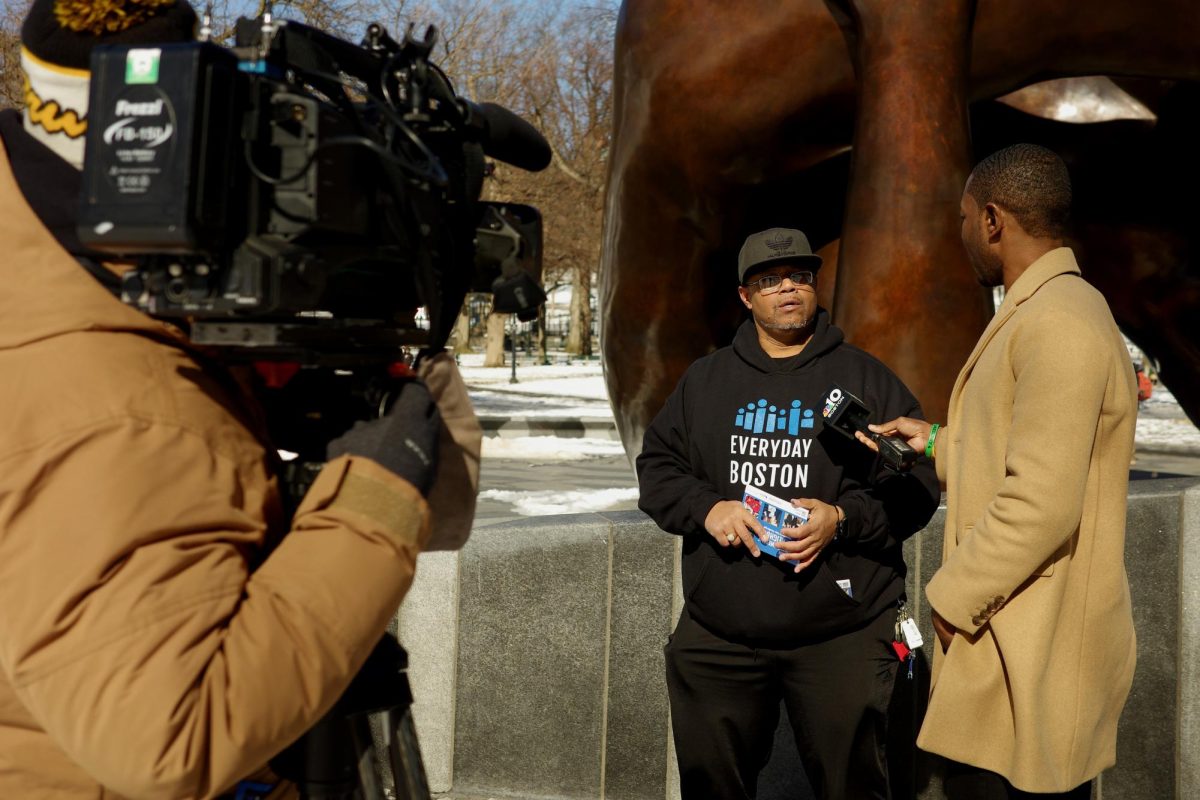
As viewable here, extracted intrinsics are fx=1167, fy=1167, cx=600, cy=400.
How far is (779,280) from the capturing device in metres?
3.09

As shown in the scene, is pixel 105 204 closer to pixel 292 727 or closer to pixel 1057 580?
pixel 292 727

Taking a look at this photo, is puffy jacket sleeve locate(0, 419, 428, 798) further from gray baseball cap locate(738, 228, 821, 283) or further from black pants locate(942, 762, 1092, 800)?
gray baseball cap locate(738, 228, 821, 283)

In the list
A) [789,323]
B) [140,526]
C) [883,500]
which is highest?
[789,323]

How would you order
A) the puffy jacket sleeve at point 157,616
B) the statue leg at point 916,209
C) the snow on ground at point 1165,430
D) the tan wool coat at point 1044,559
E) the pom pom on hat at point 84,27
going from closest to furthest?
the puffy jacket sleeve at point 157,616
the pom pom on hat at point 84,27
the tan wool coat at point 1044,559
the statue leg at point 916,209
the snow on ground at point 1165,430

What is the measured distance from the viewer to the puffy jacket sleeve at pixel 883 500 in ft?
9.27

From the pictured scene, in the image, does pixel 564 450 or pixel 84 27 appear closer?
pixel 84 27

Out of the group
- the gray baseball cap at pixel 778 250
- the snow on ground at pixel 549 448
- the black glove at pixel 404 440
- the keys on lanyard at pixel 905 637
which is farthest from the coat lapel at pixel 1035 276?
the snow on ground at pixel 549 448

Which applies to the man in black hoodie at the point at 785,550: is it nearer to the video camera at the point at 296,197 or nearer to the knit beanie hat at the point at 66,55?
the video camera at the point at 296,197

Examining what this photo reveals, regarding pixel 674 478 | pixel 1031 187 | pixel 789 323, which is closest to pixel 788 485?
pixel 674 478

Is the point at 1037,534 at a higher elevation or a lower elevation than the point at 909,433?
lower

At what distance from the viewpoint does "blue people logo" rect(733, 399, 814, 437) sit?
294 centimetres

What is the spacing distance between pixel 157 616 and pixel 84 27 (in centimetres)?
63

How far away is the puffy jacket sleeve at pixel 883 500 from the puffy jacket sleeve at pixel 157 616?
6.10 ft

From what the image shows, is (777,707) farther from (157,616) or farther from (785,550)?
(157,616)
